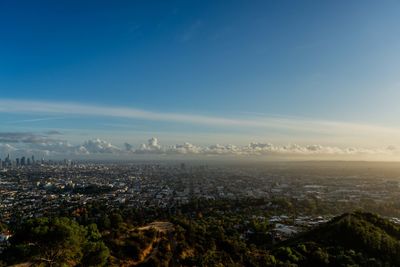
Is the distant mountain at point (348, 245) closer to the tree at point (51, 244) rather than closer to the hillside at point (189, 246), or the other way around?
the hillside at point (189, 246)

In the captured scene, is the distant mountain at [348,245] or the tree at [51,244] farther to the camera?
the distant mountain at [348,245]

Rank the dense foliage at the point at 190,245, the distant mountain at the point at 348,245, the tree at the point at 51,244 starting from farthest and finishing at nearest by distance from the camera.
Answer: the distant mountain at the point at 348,245 < the dense foliage at the point at 190,245 < the tree at the point at 51,244

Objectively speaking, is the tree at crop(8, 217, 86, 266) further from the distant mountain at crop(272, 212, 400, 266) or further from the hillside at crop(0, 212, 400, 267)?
the distant mountain at crop(272, 212, 400, 266)

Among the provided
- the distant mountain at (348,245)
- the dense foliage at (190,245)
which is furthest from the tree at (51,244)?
the distant mountain at (348,245)

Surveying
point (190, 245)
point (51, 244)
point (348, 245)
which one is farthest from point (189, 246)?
point (51, 244)

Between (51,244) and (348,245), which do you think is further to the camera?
(348,245)

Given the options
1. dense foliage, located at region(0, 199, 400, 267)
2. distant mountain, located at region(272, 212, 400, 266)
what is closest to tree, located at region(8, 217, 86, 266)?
dense foliage, located at region(0, 199, 400, 267)

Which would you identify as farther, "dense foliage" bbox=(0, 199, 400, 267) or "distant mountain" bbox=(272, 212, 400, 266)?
"distant mountain" bbox=(272, 212, 400, 266)

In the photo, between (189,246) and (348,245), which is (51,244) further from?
(348,245)

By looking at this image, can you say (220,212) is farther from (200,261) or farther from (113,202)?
(200,261)
